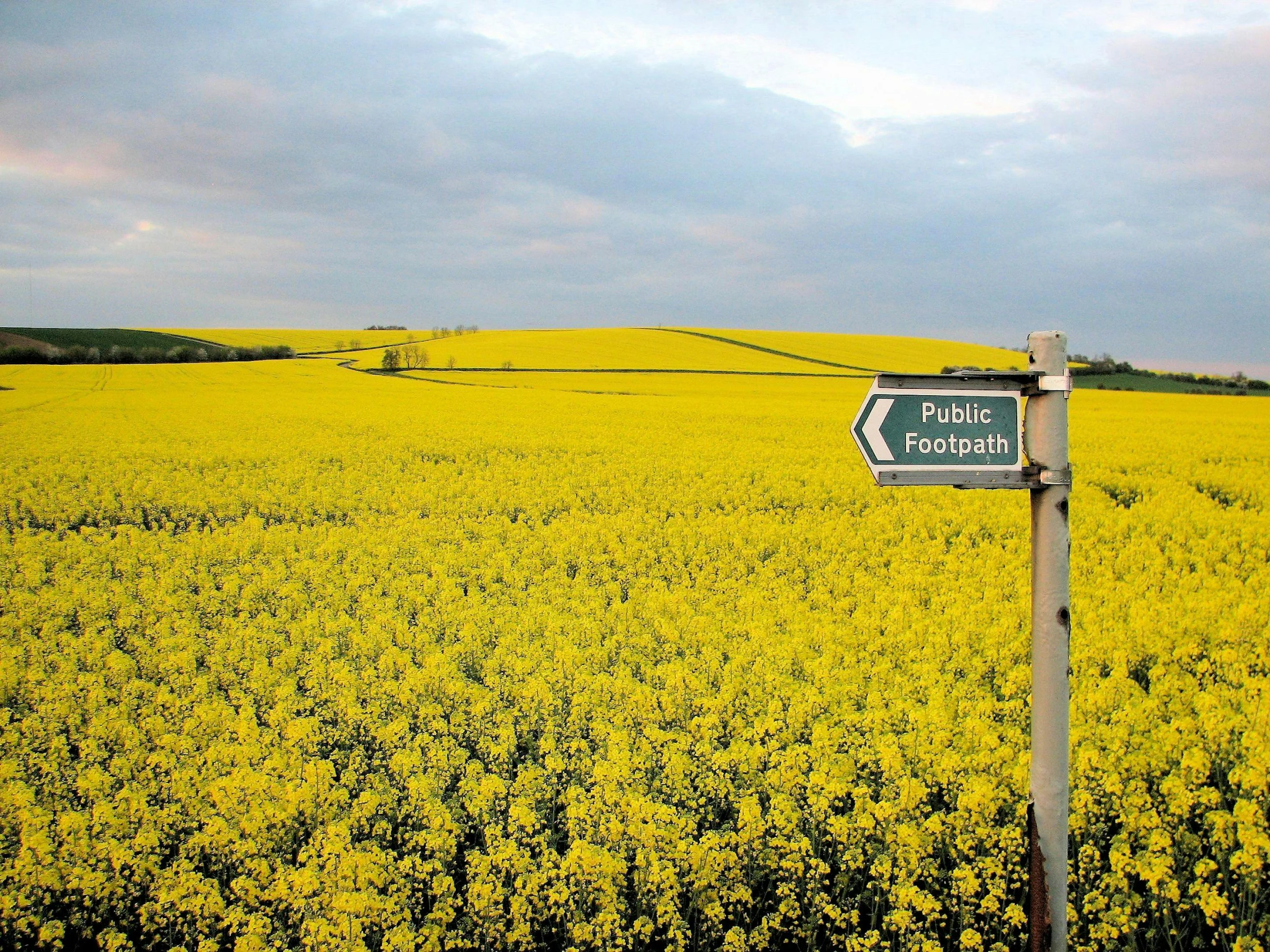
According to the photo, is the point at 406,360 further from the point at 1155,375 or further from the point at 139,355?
the point at 1155,375

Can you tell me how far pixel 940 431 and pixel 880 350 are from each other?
7005cm

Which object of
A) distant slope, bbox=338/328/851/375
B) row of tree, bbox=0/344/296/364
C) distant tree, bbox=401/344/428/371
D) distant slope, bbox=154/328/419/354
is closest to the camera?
row of tree, bbox=0/344/296/364

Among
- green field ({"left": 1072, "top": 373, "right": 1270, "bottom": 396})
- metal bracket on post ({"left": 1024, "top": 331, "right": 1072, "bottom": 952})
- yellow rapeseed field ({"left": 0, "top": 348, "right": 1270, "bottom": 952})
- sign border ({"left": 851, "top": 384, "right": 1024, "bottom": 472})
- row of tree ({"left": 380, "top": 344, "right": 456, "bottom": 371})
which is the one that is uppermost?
row of tree ({"left": 380, "top": 344, "right": 456, "bottom": 371})

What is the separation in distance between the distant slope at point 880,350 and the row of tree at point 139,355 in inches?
1664

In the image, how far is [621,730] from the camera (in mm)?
5297

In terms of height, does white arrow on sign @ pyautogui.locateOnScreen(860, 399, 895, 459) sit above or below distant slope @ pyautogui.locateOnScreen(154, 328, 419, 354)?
below

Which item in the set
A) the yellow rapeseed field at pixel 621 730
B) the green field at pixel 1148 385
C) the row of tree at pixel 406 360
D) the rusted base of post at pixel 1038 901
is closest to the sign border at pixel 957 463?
the rusted base of post at pixel 1038 901

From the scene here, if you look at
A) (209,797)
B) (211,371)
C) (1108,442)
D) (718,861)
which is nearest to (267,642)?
(209,797)

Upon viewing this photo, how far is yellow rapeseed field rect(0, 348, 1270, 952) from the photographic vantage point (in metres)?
4.11

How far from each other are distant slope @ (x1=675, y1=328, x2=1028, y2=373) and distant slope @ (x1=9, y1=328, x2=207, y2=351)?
50902 mm

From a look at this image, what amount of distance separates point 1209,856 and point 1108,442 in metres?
17.9

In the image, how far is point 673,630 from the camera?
7277 millimetres

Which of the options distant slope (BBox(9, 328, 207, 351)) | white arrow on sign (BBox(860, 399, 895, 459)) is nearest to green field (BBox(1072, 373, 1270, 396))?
white arrow on sign (BBox(860, 399, 895, 459))

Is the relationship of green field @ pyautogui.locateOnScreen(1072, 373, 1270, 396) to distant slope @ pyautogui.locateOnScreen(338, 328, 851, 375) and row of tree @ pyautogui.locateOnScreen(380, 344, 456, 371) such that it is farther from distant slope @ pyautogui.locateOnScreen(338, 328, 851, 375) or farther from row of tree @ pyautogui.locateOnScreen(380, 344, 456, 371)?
row of tree @ pyautogui.locateOnScreen(380, 344, 456, 371)
